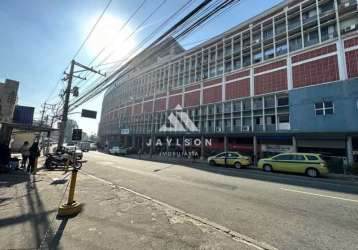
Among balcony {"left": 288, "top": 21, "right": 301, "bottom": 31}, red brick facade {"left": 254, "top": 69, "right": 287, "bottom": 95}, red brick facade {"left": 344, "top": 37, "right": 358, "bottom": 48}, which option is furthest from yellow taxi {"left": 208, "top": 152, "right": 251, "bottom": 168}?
balcony {"left": 288, "top": 21, "right": 301, "bottom": 31}

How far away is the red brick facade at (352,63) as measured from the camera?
62.7 feet

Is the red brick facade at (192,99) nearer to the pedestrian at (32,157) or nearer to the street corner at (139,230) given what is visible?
the pedestrian at (32,157)

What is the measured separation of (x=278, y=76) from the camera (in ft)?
81.0

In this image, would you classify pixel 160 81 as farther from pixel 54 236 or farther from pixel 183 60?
pixel 54 236

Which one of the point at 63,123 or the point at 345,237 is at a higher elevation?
the point at 63,123

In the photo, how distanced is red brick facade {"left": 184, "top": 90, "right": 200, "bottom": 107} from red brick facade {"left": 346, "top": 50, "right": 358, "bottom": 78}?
2029 centimetres

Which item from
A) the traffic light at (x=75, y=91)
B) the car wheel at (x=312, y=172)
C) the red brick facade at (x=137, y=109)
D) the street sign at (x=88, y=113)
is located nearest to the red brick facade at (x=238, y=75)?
the car wheel at (x=312, y=172)

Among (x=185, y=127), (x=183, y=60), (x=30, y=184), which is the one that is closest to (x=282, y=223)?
(x=30, y=184)

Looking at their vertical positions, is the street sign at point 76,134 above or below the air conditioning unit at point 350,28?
below

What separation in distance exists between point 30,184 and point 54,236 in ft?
21.2

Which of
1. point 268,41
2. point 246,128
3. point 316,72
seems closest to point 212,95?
point 246,128

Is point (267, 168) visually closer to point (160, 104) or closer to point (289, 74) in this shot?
point (289, 74)

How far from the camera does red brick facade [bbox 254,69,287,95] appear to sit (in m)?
24.1

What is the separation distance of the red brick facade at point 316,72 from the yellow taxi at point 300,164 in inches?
456
